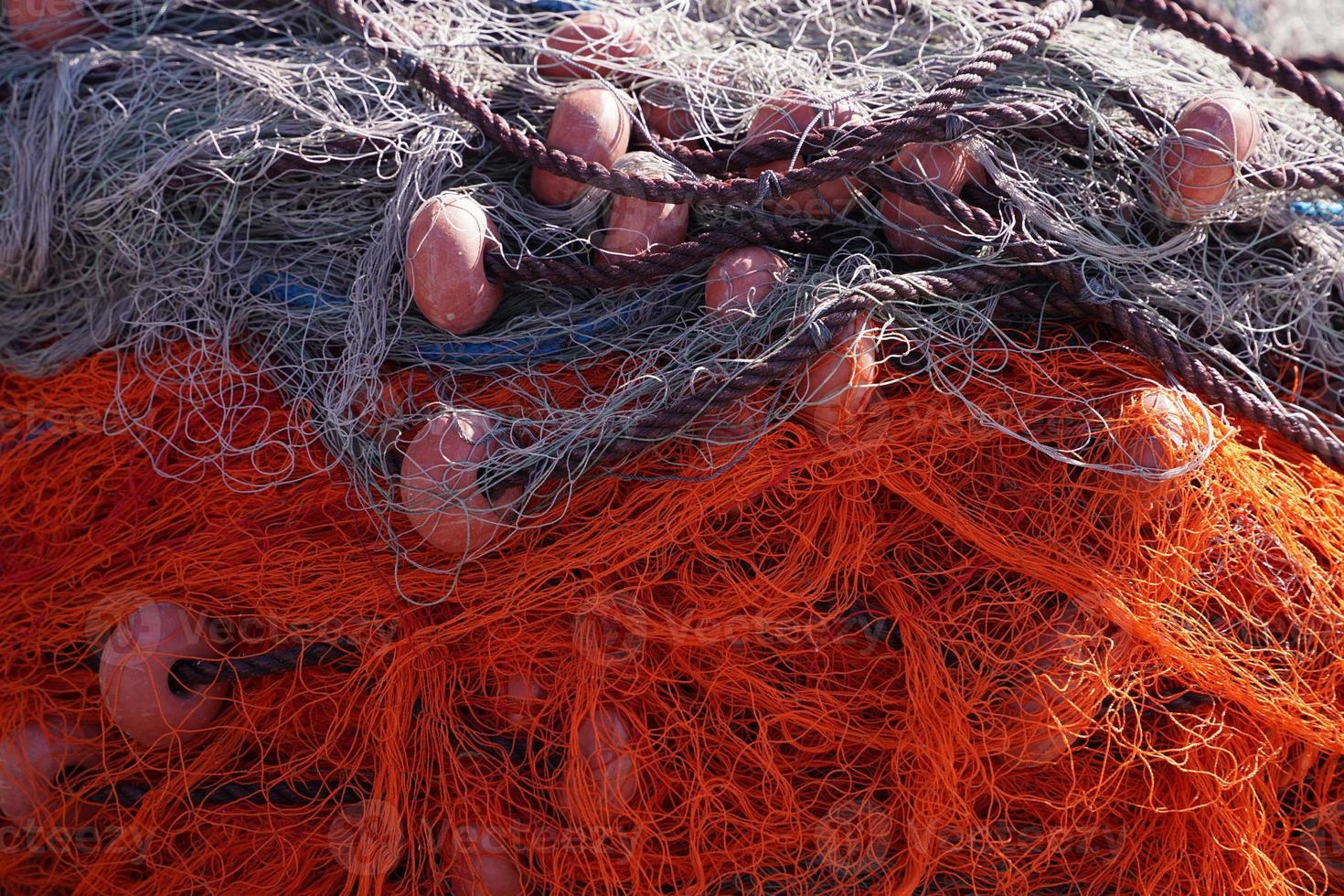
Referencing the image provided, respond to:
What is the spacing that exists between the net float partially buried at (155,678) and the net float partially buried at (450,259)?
0.65 metres

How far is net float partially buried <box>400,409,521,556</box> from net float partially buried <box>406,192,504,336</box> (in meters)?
0.17

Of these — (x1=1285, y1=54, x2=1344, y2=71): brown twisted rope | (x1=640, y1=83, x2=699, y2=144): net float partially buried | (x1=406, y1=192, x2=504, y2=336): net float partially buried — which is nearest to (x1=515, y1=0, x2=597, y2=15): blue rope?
(x1=640, y1=83, x2=699, y2=144): net float partially buried

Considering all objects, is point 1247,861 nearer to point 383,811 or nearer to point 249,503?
point 383,811

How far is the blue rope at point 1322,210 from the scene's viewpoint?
72.4 inches

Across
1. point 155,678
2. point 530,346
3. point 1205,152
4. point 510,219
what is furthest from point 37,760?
point 1205,152

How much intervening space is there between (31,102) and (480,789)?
1560mm

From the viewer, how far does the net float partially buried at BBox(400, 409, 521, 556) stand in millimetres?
1538

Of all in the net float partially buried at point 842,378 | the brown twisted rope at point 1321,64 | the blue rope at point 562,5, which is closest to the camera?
the net float partially buried at point 842,378

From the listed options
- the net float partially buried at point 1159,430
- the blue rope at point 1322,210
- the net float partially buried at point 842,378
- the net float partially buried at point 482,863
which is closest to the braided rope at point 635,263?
the net float partially buried at point 842,378

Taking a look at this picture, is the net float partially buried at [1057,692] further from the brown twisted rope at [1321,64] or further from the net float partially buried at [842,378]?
the brown twisted rope at [1321,64]

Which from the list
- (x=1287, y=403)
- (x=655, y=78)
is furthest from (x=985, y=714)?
(x=655, y=78)

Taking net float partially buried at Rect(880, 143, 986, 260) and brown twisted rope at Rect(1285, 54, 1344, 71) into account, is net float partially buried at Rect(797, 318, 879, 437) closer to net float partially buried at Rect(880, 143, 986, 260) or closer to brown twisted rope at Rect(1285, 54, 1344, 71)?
net float partially buried at Rect(880, 143, 986, 260)

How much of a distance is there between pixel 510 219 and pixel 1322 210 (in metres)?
1.49

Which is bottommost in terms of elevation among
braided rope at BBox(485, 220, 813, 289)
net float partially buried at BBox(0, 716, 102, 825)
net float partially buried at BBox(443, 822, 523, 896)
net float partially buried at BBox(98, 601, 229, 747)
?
net float partially buried at BBox(0, 716, 102, 825)
